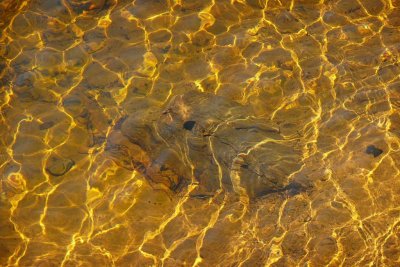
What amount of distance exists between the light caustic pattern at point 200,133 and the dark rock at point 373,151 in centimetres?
1

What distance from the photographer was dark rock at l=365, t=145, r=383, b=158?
4078mm

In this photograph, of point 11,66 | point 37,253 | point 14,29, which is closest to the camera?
point 37,253

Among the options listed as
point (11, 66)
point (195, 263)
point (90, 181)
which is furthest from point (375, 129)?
point (11, 66)

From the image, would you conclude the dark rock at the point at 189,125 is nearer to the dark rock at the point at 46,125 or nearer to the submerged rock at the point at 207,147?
the submerged rock at the point at 207,147

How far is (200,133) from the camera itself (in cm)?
422

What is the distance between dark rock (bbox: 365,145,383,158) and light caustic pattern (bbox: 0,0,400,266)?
0.01 metres

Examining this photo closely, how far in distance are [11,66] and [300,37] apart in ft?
14.4

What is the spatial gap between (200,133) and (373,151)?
6.61ft

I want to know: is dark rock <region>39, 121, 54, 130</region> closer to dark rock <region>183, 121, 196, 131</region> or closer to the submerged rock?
the submerged rock

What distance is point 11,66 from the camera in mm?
5359

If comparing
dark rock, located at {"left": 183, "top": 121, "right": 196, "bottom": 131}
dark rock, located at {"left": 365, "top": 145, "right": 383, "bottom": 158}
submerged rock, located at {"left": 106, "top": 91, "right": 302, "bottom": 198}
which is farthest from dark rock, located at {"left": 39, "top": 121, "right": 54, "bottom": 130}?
dark rock, located at {"left": 365, "top": 145, "right": 383, "bottom": 158}

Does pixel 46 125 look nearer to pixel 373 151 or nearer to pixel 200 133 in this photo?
pixel 200 133

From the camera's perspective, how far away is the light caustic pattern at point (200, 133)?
3.82 m

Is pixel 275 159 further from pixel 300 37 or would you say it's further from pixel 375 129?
pixel 300 37
